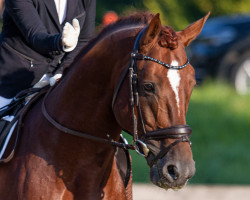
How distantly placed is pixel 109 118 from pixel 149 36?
1.91 feet

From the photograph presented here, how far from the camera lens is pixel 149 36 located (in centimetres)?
348

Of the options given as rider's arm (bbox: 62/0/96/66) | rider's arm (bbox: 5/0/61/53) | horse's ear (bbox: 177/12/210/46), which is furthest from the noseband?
rider's arm (bbox: 62/0/96/66)

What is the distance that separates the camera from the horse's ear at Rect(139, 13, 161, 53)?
3445 millimetres

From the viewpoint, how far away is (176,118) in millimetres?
3379

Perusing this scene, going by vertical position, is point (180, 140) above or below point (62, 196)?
above

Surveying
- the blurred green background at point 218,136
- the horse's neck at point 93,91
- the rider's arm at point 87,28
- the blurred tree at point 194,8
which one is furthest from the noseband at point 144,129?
the blurred tree at point 194,8

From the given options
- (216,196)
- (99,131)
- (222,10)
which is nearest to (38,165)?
(99,131)

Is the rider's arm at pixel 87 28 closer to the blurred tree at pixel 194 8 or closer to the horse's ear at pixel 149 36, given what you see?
the horse's ear at pixel 149 36

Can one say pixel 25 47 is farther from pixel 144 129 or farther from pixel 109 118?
pixel 144 129

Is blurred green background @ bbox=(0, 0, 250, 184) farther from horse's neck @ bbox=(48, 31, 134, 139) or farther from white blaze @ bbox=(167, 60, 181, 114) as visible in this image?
white blaze @ bbox=(167, 60, 181, 114)

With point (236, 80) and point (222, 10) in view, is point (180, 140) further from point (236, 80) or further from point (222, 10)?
point (222, 10)

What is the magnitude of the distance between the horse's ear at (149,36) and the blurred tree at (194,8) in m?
11.3

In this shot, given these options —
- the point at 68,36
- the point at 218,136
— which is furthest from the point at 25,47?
the point at 218,136

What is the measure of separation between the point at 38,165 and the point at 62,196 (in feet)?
0.81
